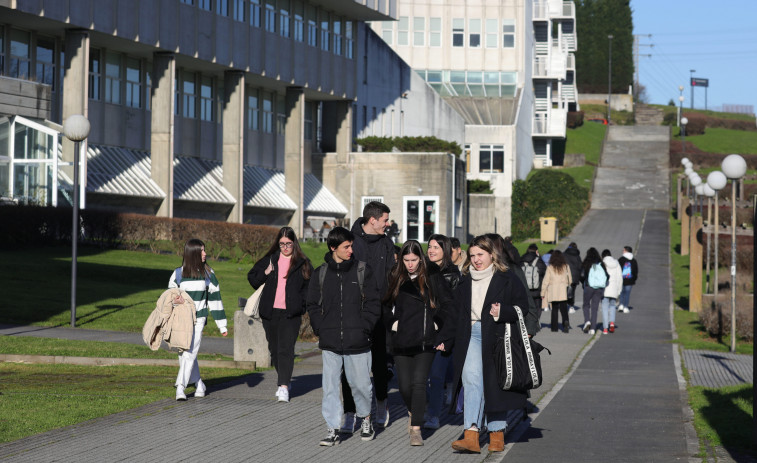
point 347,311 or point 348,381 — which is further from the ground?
point 347,311

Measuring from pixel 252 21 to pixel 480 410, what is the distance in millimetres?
38331

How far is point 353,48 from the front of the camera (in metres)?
54.6

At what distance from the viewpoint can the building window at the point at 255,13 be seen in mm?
45812

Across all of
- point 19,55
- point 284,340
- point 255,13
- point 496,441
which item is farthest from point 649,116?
point 496,441

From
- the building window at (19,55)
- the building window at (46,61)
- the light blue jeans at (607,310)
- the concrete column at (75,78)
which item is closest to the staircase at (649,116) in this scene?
the building window at (46,61)

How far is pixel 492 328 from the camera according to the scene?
9.18 metres

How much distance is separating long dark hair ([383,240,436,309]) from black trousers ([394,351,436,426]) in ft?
1.52

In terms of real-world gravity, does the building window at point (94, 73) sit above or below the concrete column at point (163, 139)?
above

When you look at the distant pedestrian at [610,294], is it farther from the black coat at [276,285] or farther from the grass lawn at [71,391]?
the black coat at [276,285]

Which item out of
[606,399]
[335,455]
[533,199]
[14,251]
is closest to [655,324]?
[606,399]

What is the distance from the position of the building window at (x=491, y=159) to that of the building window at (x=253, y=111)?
2283 centimetres

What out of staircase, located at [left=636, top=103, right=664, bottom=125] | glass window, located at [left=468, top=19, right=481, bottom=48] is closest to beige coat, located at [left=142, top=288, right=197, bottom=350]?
glass window, located at [left=468, top=19, right=481, bottom=48]

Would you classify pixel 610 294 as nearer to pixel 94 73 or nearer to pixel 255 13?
pixel 94 73

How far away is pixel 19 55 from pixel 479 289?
97.3 ft
